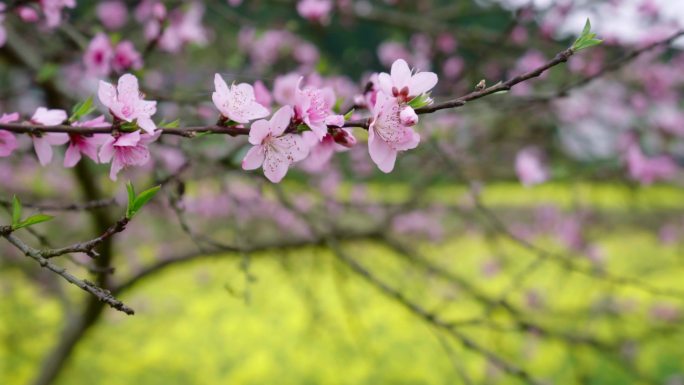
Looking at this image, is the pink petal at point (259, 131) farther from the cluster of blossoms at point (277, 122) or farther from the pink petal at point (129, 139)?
the pink petal at point (129, 139)

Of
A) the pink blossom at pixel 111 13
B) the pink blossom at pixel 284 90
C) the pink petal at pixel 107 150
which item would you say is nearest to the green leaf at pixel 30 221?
the pink petal at pixel 107 150

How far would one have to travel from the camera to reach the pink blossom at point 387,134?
2.66 ft

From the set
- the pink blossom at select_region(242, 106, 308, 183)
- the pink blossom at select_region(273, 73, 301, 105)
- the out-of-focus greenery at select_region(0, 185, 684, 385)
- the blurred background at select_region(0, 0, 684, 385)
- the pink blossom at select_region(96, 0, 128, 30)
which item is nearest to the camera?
the pink blossom at select_region(242, 106, 308, 183)

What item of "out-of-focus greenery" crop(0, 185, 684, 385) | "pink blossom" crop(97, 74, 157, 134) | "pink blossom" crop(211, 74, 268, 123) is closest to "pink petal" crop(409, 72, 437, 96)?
"pink blossom" crop(211, 74, 268, 123)

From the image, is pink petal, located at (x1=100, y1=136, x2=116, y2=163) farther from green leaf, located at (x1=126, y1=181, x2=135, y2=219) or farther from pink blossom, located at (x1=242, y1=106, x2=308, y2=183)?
pink blossom, located at (x1=242, y1=106, x2=308, y2=183)

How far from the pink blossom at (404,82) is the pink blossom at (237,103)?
0.17 m

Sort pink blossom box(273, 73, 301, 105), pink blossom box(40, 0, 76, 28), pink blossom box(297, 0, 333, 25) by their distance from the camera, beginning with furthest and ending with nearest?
pink blossom box(297, 0, 333, 25), pink blossom box(273, 73, 301, 105), pink blossom box(40, 0, 76, 28)

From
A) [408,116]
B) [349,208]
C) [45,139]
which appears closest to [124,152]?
[45,139]

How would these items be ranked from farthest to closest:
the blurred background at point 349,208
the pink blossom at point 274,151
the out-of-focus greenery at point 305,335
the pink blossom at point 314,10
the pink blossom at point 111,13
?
the out-of-focus greenery at point 305,335 < the pink blossom at point 111,13 < the pink blossom at point 314,10 < the blurred background at point 349,208 < the pink blossom at point 274,151

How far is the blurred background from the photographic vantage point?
186 cm

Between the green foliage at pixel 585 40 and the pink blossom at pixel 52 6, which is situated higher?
the green foliage at pixel 585 40

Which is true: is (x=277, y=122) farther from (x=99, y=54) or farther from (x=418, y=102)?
(x=99, y=54)

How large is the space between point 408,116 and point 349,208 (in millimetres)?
2537

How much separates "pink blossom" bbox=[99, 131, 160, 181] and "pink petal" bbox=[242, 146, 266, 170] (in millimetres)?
125
